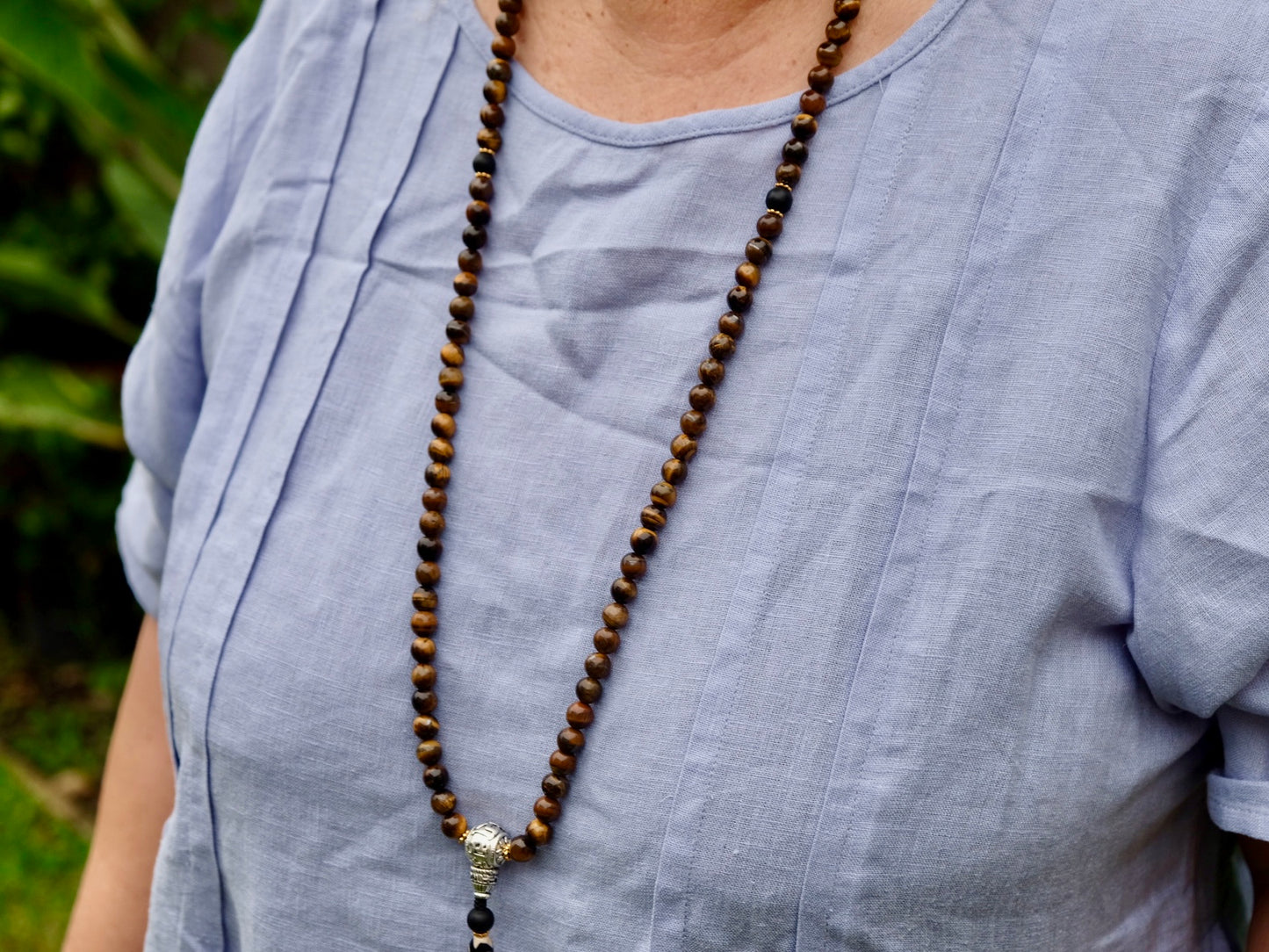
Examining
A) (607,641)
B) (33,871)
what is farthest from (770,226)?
(33,871)

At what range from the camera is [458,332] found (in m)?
1.01

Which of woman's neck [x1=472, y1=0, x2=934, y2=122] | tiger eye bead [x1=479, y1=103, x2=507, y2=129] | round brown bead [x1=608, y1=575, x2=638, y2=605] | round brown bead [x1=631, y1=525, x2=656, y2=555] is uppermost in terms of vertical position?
woman's neck [x1=472, y1=0, x2=934, y2=122]

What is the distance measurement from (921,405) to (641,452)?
0.21m

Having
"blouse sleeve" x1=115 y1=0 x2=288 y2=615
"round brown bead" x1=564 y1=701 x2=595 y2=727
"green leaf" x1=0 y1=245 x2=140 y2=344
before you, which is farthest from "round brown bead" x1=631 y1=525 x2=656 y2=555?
"green leaf" x1=0 y1=245 x2=140 y2=344

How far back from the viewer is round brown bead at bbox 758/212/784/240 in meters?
0.90

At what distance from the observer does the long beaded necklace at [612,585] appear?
885 mm

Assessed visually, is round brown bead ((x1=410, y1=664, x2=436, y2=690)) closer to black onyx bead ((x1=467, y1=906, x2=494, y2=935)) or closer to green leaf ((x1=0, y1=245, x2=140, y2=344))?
black onyx bead ((x1=467, y1=906, x2=494, y2=935))

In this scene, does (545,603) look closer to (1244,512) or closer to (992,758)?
(992,758)

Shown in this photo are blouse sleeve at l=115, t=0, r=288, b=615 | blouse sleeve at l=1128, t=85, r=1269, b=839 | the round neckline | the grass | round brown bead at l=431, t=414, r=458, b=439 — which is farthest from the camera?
the grass

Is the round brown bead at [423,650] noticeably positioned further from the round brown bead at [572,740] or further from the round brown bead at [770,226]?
the round brown bead at [770,226]

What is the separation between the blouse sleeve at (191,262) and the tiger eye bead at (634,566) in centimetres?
54

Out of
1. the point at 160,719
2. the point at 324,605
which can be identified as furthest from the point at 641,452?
the point at 160,719

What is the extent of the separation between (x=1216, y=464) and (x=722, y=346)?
349 mm

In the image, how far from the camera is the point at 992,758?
807 mm
